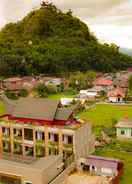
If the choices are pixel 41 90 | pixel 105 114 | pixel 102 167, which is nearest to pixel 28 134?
pixel 102 167

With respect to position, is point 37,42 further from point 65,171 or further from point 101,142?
point 65,171

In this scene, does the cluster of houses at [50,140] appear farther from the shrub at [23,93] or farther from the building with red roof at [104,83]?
the building with red roof at [104,83]

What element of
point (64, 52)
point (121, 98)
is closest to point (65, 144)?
point (121, 98)

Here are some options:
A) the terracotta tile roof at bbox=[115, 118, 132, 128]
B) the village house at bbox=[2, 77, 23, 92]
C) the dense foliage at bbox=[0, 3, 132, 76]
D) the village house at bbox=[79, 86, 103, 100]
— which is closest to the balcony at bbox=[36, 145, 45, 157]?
the terracotta tile roof at bbox=[115, 118, 132, 128]

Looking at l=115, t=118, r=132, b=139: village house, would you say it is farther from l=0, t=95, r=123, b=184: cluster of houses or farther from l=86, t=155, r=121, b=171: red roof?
l=86, t=155, r=121, b=171: red roof

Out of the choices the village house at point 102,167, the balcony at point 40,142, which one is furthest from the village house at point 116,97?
the village house at point 102,167

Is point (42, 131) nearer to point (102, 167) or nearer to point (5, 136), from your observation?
point (5, 136)
